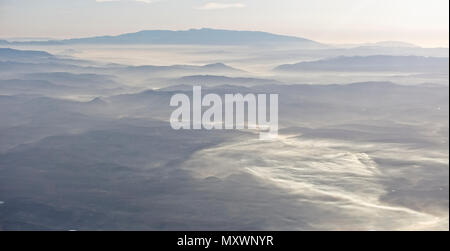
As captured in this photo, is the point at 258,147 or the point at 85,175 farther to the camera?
the point at 258,147

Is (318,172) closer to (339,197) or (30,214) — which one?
(339,197)

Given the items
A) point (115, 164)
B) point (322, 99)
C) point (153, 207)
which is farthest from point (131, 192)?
point (322, 99)

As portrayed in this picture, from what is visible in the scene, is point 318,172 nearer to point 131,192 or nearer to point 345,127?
point 131,192

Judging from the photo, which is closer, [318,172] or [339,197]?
[339,197]

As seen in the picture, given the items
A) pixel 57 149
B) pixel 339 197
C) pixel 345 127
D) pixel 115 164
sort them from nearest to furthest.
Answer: pixel 339 197 → pixel 115 164 → pixel 57 149 → pixel 345 127
